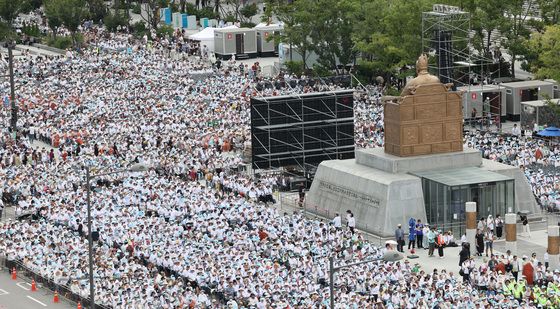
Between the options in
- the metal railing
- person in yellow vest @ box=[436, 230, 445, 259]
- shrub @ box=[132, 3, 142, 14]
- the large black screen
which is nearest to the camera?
the metal railing

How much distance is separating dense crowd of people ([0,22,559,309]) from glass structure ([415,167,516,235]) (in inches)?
147

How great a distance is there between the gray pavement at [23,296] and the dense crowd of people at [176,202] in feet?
2.28

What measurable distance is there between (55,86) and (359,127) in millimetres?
25018

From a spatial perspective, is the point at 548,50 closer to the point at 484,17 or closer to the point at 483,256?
the point at 484,17

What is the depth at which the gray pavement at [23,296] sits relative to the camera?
217 feet

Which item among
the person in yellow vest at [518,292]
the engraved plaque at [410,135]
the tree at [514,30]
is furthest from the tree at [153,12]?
the person in yellow vest at [518,292]

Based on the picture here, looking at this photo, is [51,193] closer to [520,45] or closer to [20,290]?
[20,290]

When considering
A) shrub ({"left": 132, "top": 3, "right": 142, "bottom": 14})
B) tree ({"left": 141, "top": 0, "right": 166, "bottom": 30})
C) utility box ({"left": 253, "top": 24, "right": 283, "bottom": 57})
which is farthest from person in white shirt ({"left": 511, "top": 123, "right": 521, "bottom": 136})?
shrub ({"left": 132, "top": 3, "right": 142, "bottom": 14})

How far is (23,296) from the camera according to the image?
6756cm

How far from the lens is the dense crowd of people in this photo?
2494 inches

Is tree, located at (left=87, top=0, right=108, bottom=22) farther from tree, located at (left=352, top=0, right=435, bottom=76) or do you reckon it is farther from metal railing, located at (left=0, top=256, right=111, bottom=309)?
metal railing, located at (left=0, top=256, right=111, bottom=309)

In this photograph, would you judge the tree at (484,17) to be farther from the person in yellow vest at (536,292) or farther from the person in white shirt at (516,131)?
the person in yellow vest at (536,292)

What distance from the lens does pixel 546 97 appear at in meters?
92.8

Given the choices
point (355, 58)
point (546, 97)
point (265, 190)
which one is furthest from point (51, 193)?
point (355, 58)
